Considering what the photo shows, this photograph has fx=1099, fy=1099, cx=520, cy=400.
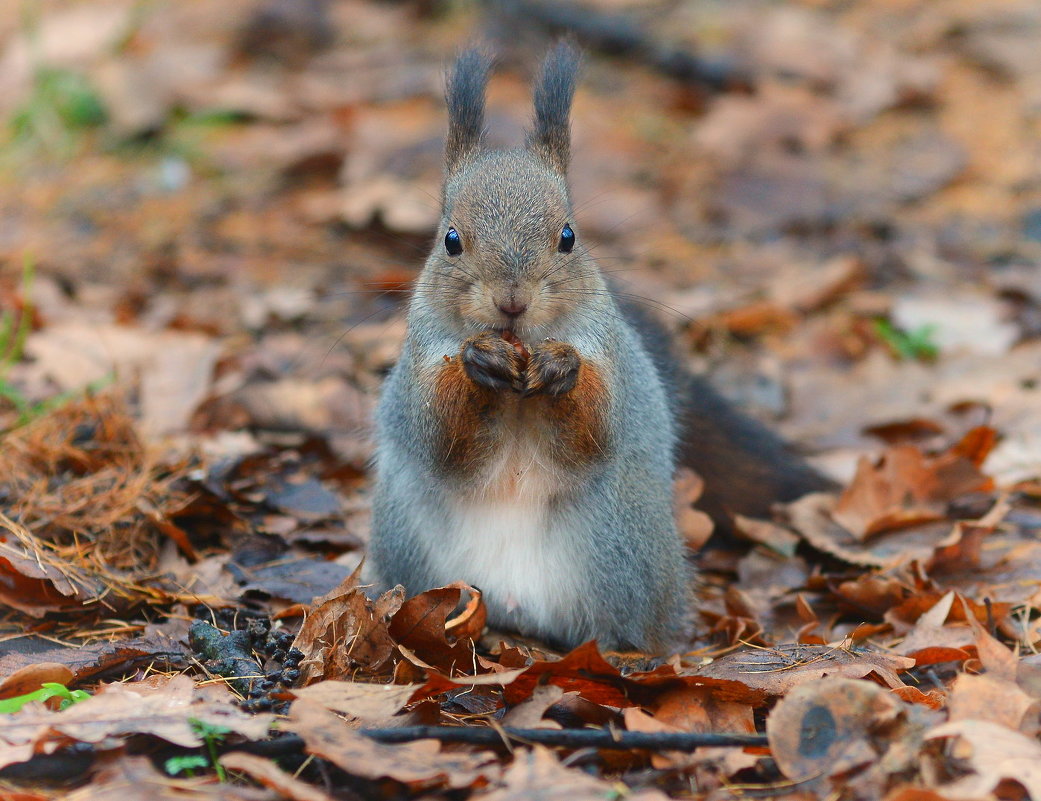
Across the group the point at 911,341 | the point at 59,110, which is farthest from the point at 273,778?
the point at 59,110

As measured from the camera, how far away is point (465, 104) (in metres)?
3.27

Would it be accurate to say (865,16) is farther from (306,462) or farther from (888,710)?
Answer: (888,710)

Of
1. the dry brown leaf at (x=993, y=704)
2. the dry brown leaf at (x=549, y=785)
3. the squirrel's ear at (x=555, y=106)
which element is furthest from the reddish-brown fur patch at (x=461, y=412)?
the dry brown leaf at (x=993, y=704)

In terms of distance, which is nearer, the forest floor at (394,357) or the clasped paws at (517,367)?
the forest floor at (394,357)

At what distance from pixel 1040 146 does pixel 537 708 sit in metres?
5.61

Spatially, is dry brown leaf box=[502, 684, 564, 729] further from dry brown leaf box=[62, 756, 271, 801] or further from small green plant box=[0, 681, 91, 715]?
small green plant box=[0, 681, 91, 715]

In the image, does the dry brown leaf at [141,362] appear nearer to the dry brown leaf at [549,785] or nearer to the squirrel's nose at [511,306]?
the squirrel's nose at [511,306]

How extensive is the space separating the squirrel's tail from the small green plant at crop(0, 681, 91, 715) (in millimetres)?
2111

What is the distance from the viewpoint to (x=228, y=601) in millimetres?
3162

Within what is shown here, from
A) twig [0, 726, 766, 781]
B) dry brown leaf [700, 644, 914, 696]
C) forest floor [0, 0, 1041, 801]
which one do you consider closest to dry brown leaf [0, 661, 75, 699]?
forest floor [0, 0, 1041, 801]

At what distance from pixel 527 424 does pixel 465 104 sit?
3.36 feet

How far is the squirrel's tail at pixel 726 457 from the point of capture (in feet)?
12.7

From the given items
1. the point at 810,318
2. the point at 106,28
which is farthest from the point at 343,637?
the point at 106,28

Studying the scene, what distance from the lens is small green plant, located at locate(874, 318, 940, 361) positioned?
4.93 meters
